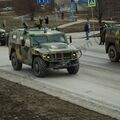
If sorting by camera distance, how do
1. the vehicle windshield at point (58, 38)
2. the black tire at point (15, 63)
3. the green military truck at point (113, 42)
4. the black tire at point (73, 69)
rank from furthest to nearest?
the green military truck at point (113, 42), the black tire at point (15, 63), the vehicle windshield at point (58, 38), the black tire at point (73, 69)

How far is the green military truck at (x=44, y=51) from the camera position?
1625 centimetres

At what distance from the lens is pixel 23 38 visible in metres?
17.6

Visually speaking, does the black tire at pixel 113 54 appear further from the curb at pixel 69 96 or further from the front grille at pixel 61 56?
the curb at pixel 69 96

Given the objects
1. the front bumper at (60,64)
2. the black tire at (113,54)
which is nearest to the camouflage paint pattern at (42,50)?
the front bumper at (60,64)

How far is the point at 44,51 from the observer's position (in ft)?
53.3

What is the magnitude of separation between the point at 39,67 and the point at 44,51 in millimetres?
594

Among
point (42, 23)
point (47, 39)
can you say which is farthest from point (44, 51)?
point (42, 23)

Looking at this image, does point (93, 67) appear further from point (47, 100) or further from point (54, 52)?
point (47, 100)

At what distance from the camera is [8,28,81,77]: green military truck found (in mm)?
16250

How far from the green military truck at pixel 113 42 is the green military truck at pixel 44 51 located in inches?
153

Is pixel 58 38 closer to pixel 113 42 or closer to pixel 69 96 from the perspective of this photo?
pixel 113 42

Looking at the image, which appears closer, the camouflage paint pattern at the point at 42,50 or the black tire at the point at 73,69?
the camouflage paint pattern at the point at 42,50

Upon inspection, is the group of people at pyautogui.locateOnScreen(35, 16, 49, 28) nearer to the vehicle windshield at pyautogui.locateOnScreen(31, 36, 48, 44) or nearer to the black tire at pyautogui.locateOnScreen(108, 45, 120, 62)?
the vehicle windshield at pyautogui.locateOnScreen(31, 36, 48, 44)

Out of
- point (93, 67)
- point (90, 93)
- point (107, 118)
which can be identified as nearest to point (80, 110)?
point (107, 118)
